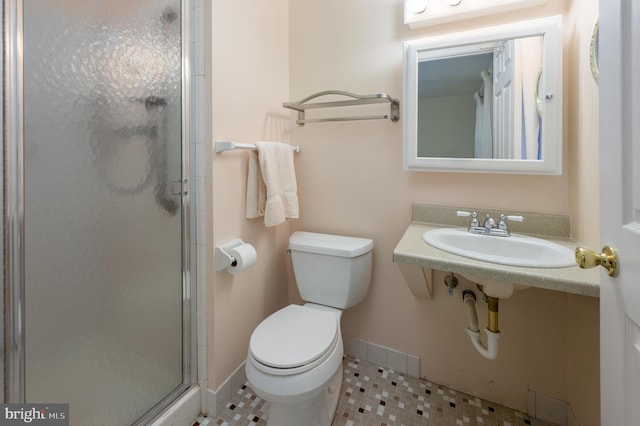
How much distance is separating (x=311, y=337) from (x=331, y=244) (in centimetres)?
50

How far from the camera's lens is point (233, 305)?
1.51 metres

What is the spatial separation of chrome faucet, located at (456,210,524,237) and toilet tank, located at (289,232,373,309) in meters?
0.50

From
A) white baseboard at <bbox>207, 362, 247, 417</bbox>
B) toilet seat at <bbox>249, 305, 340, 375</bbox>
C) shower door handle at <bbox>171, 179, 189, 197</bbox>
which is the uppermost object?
shower door handle at <bbox>171, 179, 189, 197</bbox>

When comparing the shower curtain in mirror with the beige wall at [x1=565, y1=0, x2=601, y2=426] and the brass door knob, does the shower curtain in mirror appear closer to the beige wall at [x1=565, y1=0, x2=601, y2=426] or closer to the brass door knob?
the beige wall at [x1=565, y1=0, x2=601, y2=426]

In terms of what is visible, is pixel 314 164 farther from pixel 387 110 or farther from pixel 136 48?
pixel 136 48

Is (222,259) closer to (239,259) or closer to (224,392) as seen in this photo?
(239,259)

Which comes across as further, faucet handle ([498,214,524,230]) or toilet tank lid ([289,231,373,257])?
toilet tank lid ([289,231,373,257])

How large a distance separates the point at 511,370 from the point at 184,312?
1.58m

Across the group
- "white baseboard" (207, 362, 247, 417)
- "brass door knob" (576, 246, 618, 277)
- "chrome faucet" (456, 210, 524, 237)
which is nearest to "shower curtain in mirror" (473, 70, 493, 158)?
"chrome faucet" (456, 210, 524, 237)

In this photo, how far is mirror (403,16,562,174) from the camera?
1272 millimetres

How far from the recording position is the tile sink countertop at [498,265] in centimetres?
92

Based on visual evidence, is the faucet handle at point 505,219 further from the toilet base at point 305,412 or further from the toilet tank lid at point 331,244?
the toilet base at point 305,412

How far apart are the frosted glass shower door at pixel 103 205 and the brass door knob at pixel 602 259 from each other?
4.54 feet

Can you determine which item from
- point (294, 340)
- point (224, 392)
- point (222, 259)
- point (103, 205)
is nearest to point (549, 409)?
point (294, 340)
